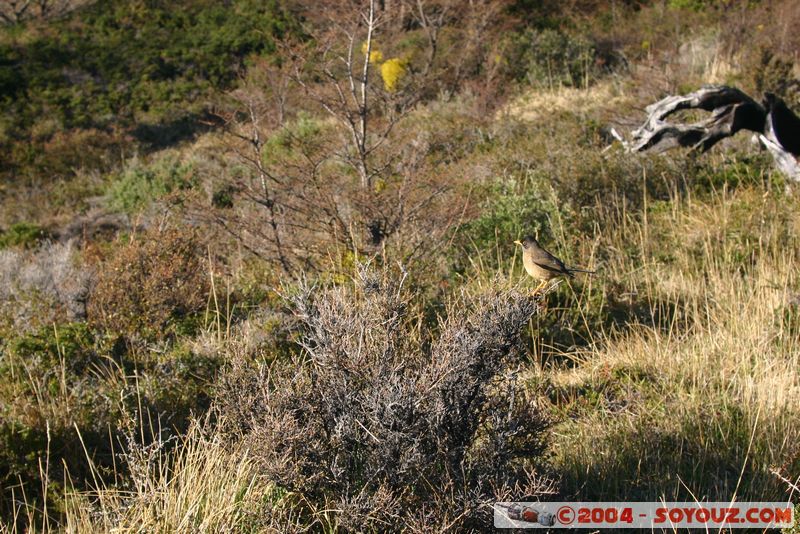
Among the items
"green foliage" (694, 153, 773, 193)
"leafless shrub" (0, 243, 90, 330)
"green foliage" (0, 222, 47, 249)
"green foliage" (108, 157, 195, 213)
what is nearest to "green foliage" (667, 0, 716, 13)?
"green foliage" (694, 153, 773, 193)

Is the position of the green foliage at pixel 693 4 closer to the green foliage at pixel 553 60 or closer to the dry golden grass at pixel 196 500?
the green foliage at pixel 553 60

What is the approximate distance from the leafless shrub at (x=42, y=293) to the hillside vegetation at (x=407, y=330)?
0.03 metres

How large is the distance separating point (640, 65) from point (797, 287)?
31.6 ft

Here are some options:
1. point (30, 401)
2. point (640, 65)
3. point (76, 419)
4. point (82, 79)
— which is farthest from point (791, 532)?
point (82, 79)

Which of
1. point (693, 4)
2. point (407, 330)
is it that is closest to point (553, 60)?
point (693, 4)

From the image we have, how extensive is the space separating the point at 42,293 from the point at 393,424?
4.12m

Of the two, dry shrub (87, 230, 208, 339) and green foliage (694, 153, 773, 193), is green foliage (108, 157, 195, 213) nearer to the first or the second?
dry shrub (87, 230, 208, 339)

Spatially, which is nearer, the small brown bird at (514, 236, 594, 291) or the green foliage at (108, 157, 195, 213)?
the small brown bird at (514, 236, 594, 291)

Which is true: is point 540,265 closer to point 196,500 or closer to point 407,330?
point 407,330

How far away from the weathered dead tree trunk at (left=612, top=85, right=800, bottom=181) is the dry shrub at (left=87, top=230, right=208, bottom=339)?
4520 mm

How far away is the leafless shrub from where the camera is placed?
5.07 metres

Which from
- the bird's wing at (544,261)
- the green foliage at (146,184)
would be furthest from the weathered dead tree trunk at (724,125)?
the green foliage at (146,184)

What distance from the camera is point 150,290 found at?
5.05m

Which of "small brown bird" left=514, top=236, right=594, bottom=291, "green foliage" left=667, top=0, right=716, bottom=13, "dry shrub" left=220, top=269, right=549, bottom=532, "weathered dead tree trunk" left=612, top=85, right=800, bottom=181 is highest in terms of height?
"dry shrub" left=220, top=269, right=549, bottom=532
